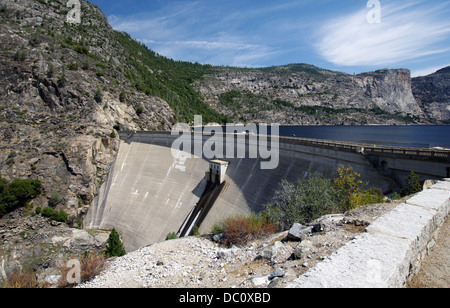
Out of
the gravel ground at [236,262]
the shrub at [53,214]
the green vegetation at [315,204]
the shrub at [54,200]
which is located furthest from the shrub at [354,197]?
the shrub at [54,200]

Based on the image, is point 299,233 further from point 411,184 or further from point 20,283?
point 20,283

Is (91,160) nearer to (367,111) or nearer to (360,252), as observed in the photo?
(360,252)

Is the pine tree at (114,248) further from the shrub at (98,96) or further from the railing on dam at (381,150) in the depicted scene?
the shrub at (98,96)

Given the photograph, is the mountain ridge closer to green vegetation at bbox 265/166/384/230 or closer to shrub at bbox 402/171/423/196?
green vegetation at bbox 265/166/384/230

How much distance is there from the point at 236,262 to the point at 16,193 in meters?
38.9

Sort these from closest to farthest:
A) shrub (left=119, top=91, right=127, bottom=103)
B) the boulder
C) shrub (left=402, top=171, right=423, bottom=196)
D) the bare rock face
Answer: the boulder, shrub (left=402, top=171, right=423, bottom=196), the bare rock face, shrub (left=119, top=91, right=127, bottom=103)

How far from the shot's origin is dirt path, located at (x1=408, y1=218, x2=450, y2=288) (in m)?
4.55

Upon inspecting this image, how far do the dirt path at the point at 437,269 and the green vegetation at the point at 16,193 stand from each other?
4329cm

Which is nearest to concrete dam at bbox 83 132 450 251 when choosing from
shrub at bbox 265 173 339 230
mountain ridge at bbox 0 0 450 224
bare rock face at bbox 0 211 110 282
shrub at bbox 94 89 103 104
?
bare rock face at bbox 0 211 110 282

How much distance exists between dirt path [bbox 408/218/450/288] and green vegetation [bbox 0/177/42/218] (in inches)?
1704

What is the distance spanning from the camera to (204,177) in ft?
103

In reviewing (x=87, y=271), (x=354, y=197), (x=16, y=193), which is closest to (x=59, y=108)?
(x=16, y=193)

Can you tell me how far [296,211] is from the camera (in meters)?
12.4
